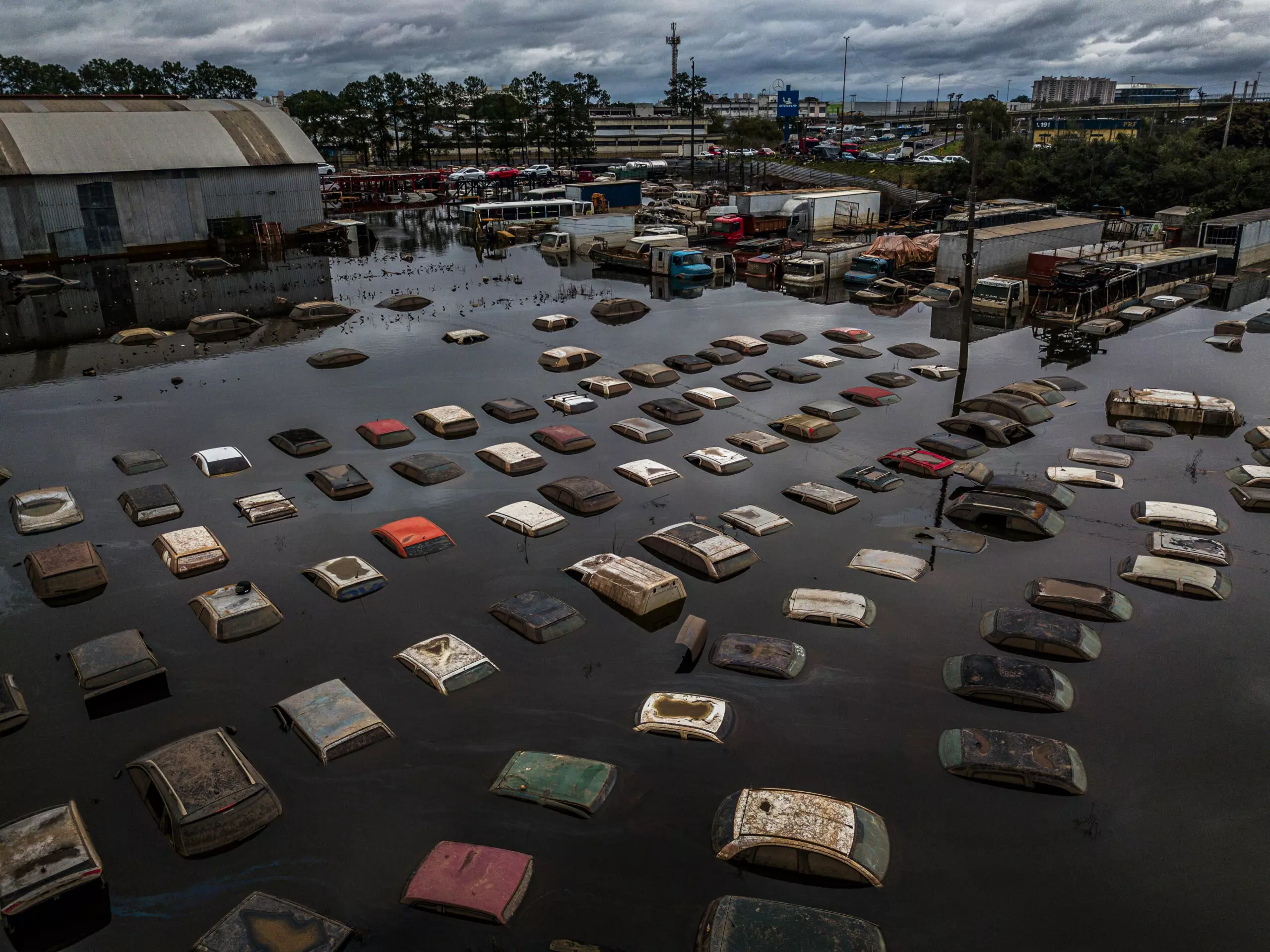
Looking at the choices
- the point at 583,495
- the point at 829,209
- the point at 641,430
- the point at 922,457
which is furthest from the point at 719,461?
the point at 829,209

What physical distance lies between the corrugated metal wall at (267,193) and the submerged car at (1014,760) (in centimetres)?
8313

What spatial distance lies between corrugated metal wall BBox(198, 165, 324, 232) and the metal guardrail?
65.0m

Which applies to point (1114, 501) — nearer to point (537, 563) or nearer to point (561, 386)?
point (537, 563)

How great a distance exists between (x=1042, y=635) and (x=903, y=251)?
185 feet

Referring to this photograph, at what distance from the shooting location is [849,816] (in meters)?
16.2

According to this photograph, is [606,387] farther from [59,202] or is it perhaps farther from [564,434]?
[59,202]

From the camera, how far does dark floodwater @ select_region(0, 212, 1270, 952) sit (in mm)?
15445

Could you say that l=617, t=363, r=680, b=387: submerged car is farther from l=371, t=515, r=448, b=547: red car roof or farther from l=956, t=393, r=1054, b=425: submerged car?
l=371, t=515, r=448, b=547: red car roof

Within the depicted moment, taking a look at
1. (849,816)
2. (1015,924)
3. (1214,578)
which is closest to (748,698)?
(849,816)

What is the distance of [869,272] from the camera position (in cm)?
6919

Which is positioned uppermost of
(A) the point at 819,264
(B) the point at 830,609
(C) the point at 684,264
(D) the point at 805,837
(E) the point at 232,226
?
(E) the point at 232,226

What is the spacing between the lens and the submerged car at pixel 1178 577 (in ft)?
79.7

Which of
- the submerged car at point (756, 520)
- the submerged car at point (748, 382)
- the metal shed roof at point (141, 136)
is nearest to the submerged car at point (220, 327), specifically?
the metal shed roof at point (141, 136)

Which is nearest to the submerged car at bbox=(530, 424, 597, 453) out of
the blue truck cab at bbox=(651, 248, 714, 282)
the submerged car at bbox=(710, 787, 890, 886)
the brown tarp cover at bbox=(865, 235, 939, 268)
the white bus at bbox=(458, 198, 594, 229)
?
the submerged car at bbox=(710, 787, 890, 886)
